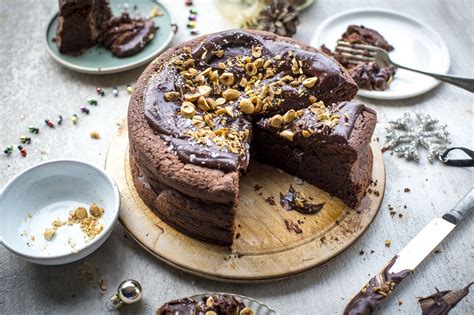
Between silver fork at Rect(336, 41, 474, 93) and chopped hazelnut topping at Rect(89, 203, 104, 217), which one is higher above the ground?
silver fork at Rect(336, 41, 474, 93)

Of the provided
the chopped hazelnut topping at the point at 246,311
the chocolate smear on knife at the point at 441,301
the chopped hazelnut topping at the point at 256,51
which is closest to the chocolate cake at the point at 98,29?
the chopped hazelnut topping at the point at 256,51

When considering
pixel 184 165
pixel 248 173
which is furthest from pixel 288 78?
pixel 184 165

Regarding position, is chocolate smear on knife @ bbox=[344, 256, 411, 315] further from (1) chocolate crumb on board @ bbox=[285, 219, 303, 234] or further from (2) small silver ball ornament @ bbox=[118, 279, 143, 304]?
(2) small silver ball ornament @ bbox=[118, 279, 143, 304]

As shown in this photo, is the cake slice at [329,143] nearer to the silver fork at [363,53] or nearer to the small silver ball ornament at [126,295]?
the silver fork at [363,53]

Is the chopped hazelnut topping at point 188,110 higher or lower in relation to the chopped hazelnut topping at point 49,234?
higher

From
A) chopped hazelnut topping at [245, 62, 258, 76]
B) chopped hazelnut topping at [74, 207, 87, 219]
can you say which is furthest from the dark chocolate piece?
chopped hazelnut topping at [74, 207, 87, 219]

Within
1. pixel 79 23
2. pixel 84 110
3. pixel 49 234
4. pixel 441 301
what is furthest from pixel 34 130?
pixel 441 301
